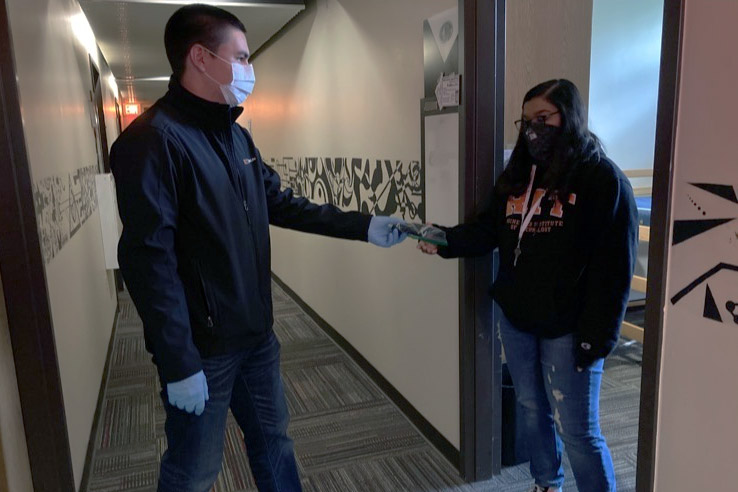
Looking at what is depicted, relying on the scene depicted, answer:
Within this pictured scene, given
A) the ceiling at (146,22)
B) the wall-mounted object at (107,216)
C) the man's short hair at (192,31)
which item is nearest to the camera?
the man's short hair at (192,31)

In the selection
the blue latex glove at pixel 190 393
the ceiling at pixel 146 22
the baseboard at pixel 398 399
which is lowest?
the baseboard at pixel 398 399

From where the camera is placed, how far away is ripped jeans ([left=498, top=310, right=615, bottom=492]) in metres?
1.68

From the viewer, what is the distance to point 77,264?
102 inches

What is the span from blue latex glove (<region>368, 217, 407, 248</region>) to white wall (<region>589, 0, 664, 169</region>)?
8.66 feet

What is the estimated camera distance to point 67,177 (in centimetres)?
257

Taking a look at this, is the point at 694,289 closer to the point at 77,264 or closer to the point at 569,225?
the point at 569,225

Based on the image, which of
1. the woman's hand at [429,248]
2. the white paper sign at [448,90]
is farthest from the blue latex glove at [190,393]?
the white paper sign at [448,90]

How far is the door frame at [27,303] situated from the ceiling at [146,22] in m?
2.43

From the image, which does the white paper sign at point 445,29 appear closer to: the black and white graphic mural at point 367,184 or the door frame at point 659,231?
the black and white graphic mural at point 367,184

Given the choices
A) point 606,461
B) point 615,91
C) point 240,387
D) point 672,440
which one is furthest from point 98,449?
point 615,91

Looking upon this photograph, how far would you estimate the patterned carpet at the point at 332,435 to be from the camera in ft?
7.36

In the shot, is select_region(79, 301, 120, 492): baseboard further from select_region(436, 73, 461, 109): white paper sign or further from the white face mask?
select_region(436, 73, 461, 109): white paper sign

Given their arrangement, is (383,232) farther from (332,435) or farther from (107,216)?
(107,216)

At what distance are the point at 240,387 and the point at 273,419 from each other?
138mm
